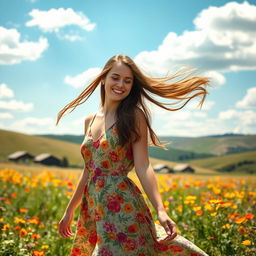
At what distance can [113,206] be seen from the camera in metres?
2.67

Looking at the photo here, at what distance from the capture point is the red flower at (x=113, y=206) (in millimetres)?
2657

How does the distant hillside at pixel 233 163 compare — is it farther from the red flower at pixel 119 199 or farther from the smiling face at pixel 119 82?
the red flower at pixel 119 199

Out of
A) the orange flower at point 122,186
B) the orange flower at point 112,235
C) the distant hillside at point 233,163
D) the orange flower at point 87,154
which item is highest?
the orange flower at point 87,154

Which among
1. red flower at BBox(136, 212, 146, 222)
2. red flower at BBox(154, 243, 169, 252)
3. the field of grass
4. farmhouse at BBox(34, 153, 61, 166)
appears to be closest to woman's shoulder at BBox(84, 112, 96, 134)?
red flower at BBox(136, 212, 146, 222)

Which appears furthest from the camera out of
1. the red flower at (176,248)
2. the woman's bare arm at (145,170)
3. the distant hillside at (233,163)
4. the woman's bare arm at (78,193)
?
the distant hillside at (233,163)

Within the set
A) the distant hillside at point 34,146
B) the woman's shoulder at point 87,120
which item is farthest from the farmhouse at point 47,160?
the woman's shoulder at point 87,120

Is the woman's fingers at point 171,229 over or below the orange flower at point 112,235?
over

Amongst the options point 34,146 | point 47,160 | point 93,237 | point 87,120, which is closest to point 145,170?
point 93,237

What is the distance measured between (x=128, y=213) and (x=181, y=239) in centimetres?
46

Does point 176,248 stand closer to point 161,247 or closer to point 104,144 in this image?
point 161,247

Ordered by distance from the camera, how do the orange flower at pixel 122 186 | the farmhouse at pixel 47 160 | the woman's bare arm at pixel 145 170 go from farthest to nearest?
the farmhouse at pixel 47 160 → the orange flower at pixel 122 186 → the woman's bare arm at pixel 145 170

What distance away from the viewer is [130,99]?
122 inches

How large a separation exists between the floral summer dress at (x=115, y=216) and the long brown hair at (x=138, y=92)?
0.40 feet

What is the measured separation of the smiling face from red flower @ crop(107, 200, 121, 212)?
2.89ft
